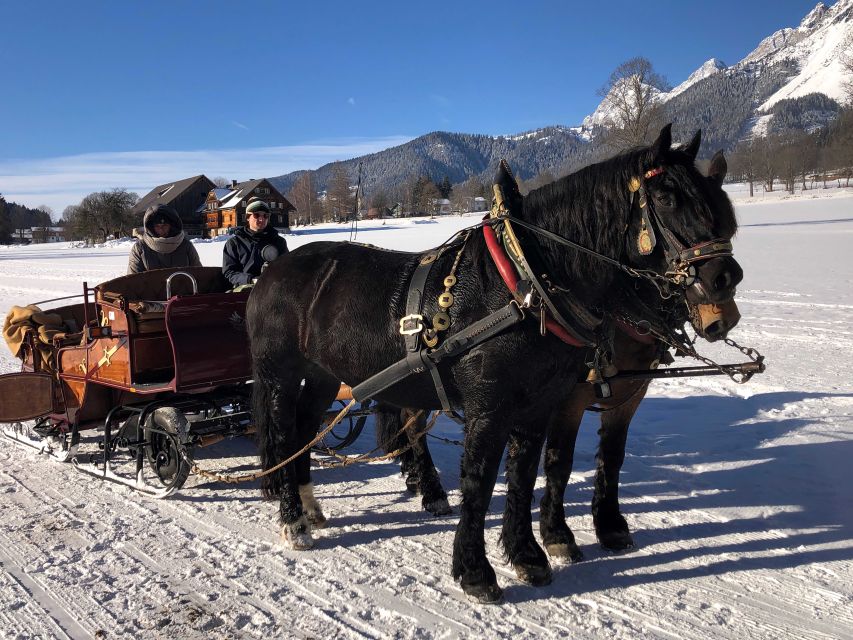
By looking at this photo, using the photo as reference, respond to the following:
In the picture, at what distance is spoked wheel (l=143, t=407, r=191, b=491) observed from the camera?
4.30 metres

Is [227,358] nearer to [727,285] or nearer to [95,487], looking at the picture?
[95,487]

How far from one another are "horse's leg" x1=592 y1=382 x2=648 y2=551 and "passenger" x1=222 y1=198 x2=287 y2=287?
3154mm

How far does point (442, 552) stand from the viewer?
3604mm

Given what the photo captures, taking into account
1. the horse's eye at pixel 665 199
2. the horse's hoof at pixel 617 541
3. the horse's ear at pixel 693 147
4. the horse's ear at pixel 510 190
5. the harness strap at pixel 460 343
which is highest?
the horse's ear at pixel 693 147

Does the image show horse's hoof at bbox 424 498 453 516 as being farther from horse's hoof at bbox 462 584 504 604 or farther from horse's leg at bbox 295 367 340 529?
horse's hoof at bbox 462 584 504 604

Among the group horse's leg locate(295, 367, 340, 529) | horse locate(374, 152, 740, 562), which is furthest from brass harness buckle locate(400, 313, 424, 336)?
horse's leg locate(295, 367, 340, 529)

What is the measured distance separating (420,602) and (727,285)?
7.03ft

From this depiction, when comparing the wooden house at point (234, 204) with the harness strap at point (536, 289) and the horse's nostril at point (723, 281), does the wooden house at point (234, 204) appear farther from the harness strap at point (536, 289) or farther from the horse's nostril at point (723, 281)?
the horse's nostril at point (723, 281)

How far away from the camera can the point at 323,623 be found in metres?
2.87

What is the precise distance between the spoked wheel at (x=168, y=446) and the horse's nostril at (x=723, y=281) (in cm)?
360

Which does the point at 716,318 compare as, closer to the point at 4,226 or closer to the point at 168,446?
the point at 168,446

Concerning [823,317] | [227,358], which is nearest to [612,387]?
[227,358]

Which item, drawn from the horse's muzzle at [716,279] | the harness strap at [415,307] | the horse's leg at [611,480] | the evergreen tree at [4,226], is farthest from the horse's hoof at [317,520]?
the evergreen tree at [4,226]

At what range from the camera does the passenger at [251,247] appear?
5.22 metres
